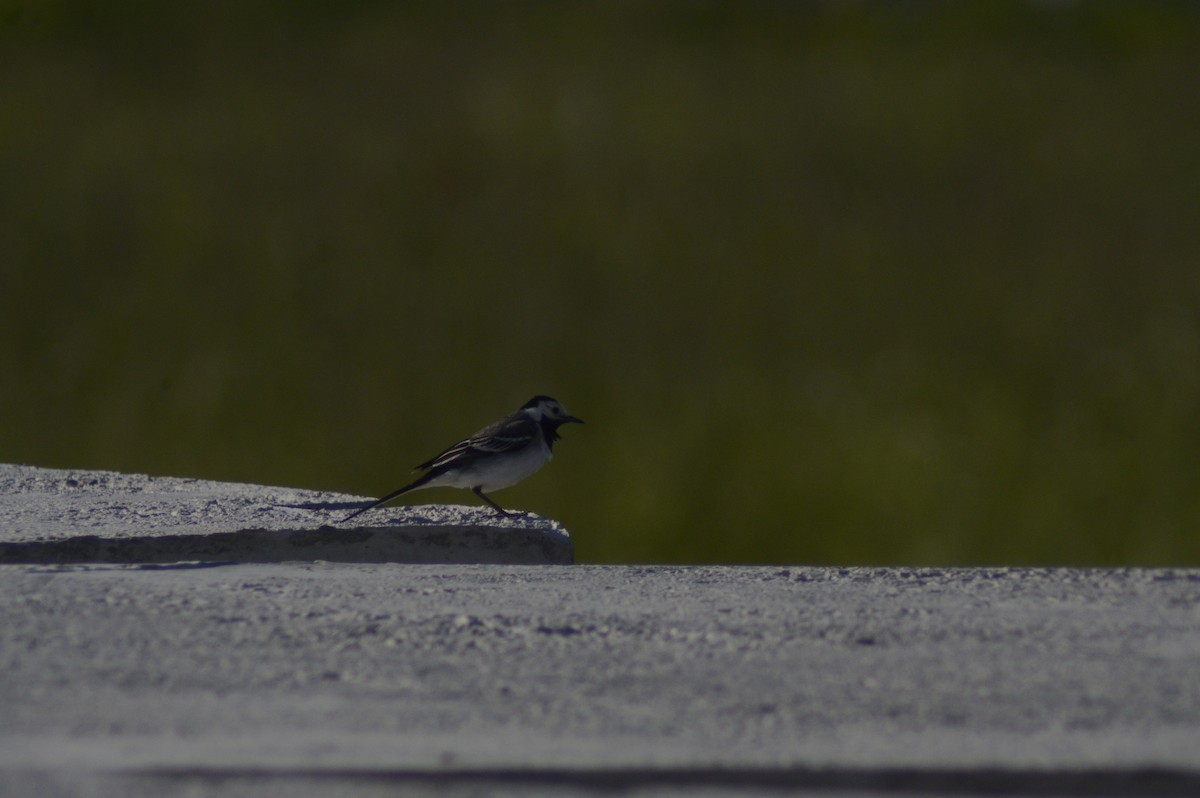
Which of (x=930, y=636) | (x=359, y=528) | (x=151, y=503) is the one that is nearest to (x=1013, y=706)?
(x=930, y=636)

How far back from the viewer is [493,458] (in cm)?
573

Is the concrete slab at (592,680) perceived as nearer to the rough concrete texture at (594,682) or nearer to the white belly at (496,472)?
the rough concrete texture at (594,682)

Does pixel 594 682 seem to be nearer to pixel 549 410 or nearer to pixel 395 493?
pixel 395 493

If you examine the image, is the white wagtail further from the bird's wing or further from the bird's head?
the bird's head

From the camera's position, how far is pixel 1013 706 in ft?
8.66

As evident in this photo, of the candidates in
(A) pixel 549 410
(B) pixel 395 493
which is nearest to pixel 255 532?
(B) pixel 395 493

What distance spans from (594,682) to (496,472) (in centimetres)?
302

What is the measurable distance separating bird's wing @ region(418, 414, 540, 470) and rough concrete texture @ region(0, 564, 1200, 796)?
6.06ft

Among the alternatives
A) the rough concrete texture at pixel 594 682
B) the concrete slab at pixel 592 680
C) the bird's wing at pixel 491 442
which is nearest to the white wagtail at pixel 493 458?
the bird's wing at pixel 491 442

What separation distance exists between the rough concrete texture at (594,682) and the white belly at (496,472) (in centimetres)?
188

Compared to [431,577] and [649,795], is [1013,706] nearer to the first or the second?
[649,795]

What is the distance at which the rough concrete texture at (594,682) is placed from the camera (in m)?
2.31

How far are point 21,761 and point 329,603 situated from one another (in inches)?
41.4

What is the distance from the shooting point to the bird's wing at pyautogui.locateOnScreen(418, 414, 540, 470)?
5664mm
